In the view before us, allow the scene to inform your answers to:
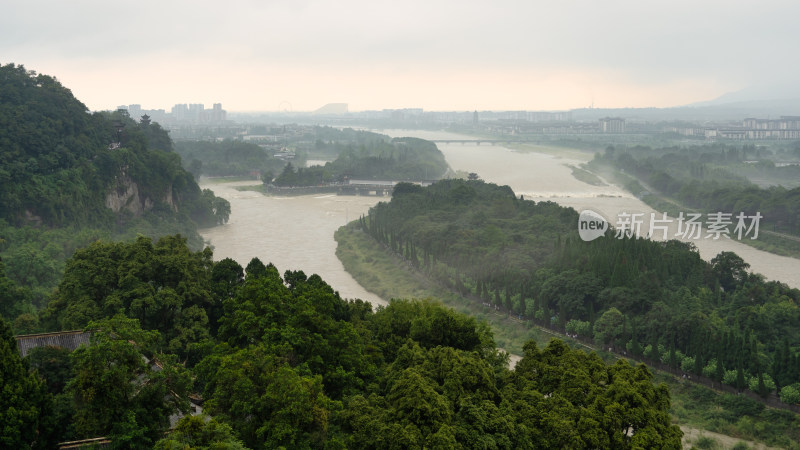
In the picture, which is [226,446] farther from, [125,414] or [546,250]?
[546,250]

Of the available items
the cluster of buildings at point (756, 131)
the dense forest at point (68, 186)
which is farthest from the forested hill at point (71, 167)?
the cluster of buildings at point (756, 131)

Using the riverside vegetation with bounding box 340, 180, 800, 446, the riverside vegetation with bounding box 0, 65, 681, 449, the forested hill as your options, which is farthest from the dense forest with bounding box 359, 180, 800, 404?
the forested hill

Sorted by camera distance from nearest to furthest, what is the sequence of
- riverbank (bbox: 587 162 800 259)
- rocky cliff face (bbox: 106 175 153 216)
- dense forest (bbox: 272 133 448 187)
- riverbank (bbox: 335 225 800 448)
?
1. riverbank (bbox: 335 225 800 448)
2. riverbank (bbox: 587 162 800 259)
3. rocky cliff face (bbox: 106 175 153 216)
4. dense forest (bbox: 272 133 448 187)

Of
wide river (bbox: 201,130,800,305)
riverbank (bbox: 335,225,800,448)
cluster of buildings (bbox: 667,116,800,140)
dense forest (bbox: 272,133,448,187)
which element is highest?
cluster of buildings (bbox: 667,116,800,140)

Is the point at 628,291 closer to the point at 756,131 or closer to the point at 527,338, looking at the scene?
the point at 527,338

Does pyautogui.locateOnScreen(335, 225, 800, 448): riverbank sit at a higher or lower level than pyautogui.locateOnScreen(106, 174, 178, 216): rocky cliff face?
lower

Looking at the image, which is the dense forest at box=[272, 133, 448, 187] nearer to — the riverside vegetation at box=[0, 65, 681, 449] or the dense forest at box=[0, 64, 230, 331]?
the dense forest at box=[0, 64, 230, 331]

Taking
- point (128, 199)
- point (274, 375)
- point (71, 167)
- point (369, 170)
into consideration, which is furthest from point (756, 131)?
point (274, 375)

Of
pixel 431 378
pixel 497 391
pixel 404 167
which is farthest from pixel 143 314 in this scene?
pixel 404 167
